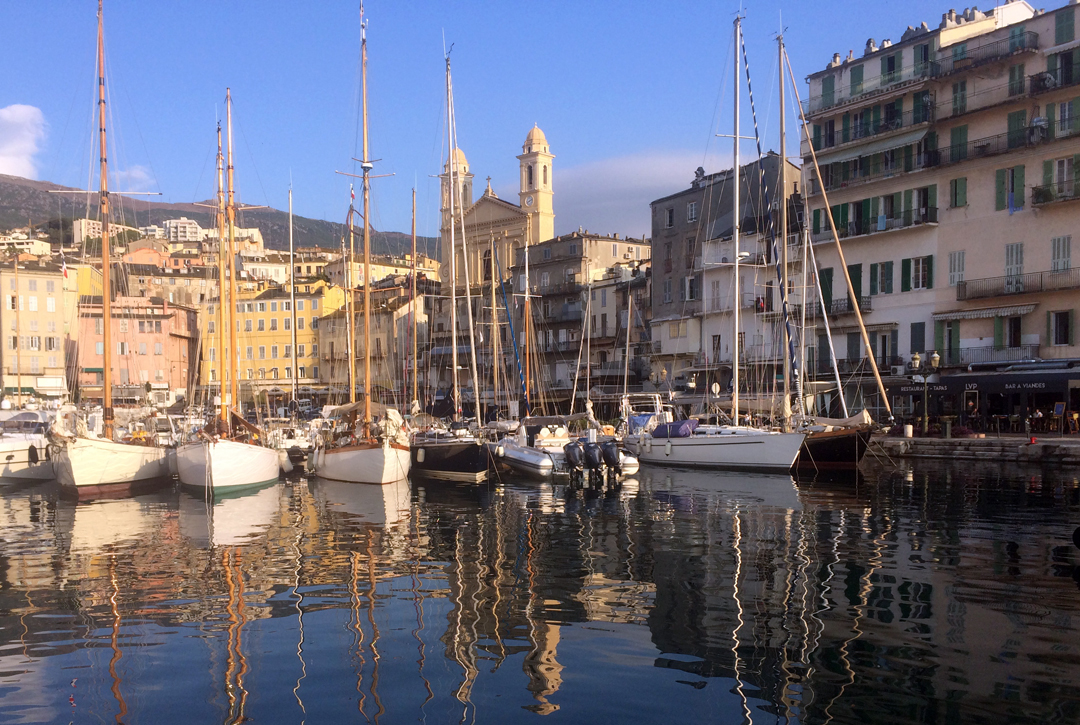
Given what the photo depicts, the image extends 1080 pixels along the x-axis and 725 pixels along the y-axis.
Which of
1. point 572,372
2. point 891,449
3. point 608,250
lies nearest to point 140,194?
point 891,449

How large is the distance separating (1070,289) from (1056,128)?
7806 mm

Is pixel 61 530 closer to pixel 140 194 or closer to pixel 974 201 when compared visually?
pixel 140 194

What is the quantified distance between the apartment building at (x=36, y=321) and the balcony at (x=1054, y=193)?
76084 mm

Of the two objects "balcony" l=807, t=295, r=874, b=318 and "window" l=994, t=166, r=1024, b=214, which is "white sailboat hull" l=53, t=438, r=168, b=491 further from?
"window" l=994, t=166, r=1024, b=214

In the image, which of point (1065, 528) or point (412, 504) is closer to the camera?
point (1065, 528)

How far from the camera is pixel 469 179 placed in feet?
427

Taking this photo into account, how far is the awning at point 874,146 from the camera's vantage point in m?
51.7

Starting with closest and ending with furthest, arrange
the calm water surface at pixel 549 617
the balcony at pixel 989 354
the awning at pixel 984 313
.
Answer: the calm water surface at pixel 549 617 → the balcony at pixel 989 354 → the awning at pixel 984 313

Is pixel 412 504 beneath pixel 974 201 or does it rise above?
beneath

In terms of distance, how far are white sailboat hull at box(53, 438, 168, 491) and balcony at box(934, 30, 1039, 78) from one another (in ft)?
142

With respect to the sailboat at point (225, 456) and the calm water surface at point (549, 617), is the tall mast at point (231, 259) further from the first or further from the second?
the calm water surface at point (549, 617)

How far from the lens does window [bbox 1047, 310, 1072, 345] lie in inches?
1752

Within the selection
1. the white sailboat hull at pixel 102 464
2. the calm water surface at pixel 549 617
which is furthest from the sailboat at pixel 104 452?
the calm water surface at pixel 549 617

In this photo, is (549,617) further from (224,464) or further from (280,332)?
(280,332)
